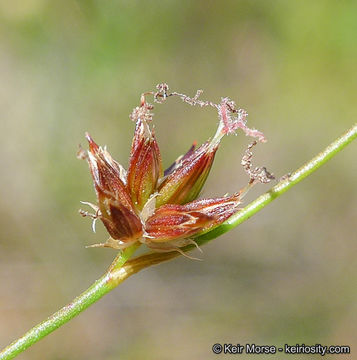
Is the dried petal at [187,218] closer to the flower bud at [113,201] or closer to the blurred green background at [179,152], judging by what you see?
the flower bud at [113,201]

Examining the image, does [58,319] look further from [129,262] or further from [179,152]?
[179,152]

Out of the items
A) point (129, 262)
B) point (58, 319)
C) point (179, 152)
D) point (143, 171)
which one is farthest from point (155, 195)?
point (179, 152)

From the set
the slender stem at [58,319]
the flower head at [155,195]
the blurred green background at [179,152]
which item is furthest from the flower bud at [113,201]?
the blurred green background at [179,152]

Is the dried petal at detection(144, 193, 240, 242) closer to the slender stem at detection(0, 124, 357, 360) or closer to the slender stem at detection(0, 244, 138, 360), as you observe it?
the slender stem at detection(0, 124, 357, 360)

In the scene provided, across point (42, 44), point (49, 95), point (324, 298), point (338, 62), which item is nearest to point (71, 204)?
point (49, 95)

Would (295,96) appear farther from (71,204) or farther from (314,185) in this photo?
(71,204)

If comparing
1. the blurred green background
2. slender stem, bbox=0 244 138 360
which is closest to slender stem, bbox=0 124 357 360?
slender stem, bbox=0 244 138 360
